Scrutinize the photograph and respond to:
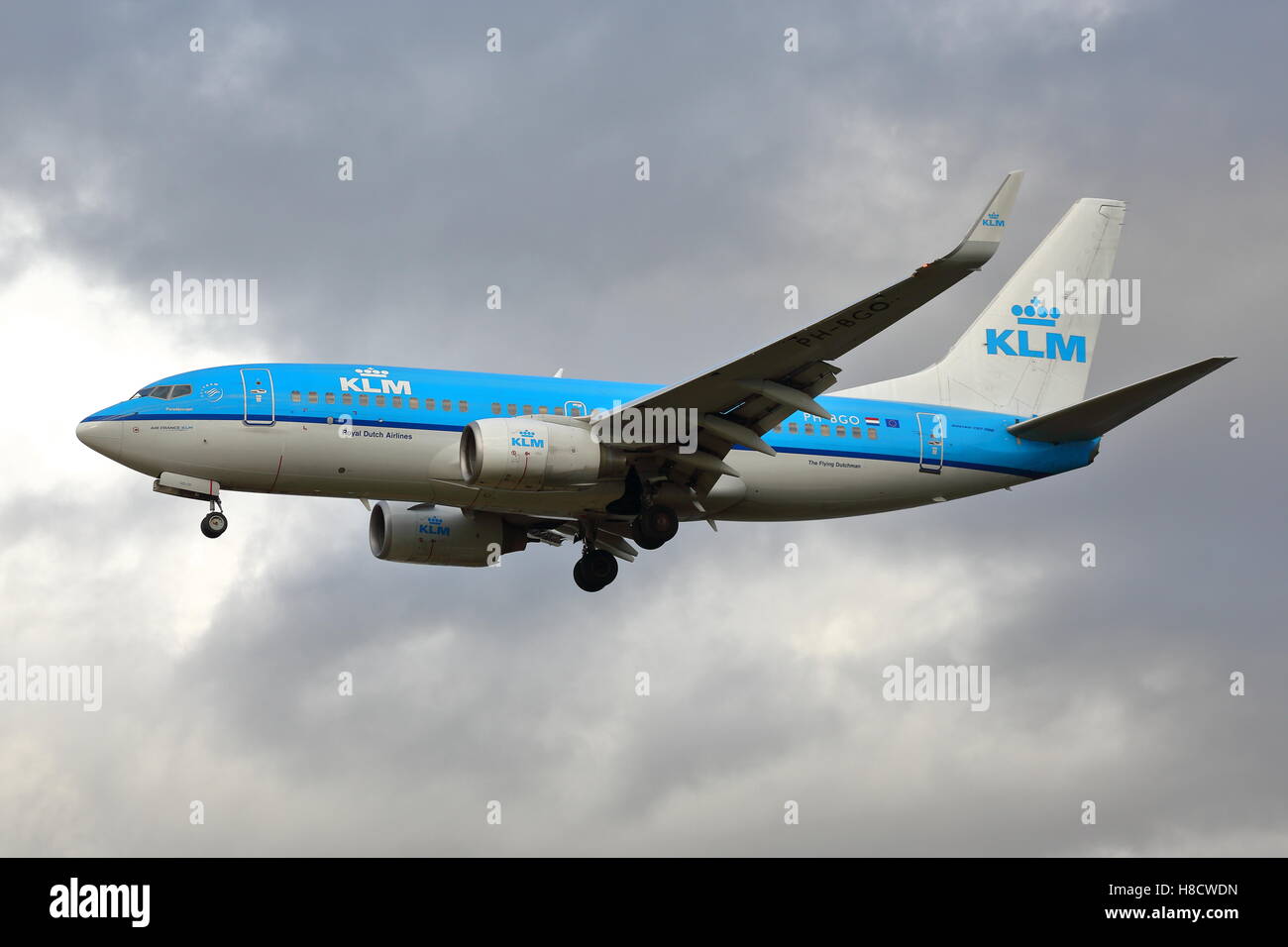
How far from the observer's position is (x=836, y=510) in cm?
4459

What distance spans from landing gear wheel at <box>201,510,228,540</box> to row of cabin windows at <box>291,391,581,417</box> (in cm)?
324

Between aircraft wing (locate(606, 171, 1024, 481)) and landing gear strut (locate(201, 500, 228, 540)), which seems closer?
aircraft wing (locate(606, 171, 1024, 481))

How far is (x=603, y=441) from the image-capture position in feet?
133

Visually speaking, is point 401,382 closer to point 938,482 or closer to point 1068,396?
point 938,482

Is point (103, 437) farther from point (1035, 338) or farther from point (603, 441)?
point (1035, 338)

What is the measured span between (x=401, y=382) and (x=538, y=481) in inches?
169

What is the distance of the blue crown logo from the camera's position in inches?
1966

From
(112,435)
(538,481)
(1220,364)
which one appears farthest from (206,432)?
(1220,364)

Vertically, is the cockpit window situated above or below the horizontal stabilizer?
above

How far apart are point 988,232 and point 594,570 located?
17226mm

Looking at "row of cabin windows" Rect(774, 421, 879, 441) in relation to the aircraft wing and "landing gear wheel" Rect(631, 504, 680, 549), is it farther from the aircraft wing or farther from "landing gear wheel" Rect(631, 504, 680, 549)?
"landing gear wheel" Rect(631, 504, 680, 549)

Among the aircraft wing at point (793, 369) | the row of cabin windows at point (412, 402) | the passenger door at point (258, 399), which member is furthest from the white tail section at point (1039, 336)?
the passenger door at point (258, 399)

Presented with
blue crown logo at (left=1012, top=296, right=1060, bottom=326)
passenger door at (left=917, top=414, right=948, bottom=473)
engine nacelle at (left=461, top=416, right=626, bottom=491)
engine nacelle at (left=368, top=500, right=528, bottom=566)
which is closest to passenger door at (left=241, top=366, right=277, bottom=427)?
engine nacelle at (left=461, top=416, right=626, bottom=491)

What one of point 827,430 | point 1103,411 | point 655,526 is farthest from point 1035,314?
point 655,526
